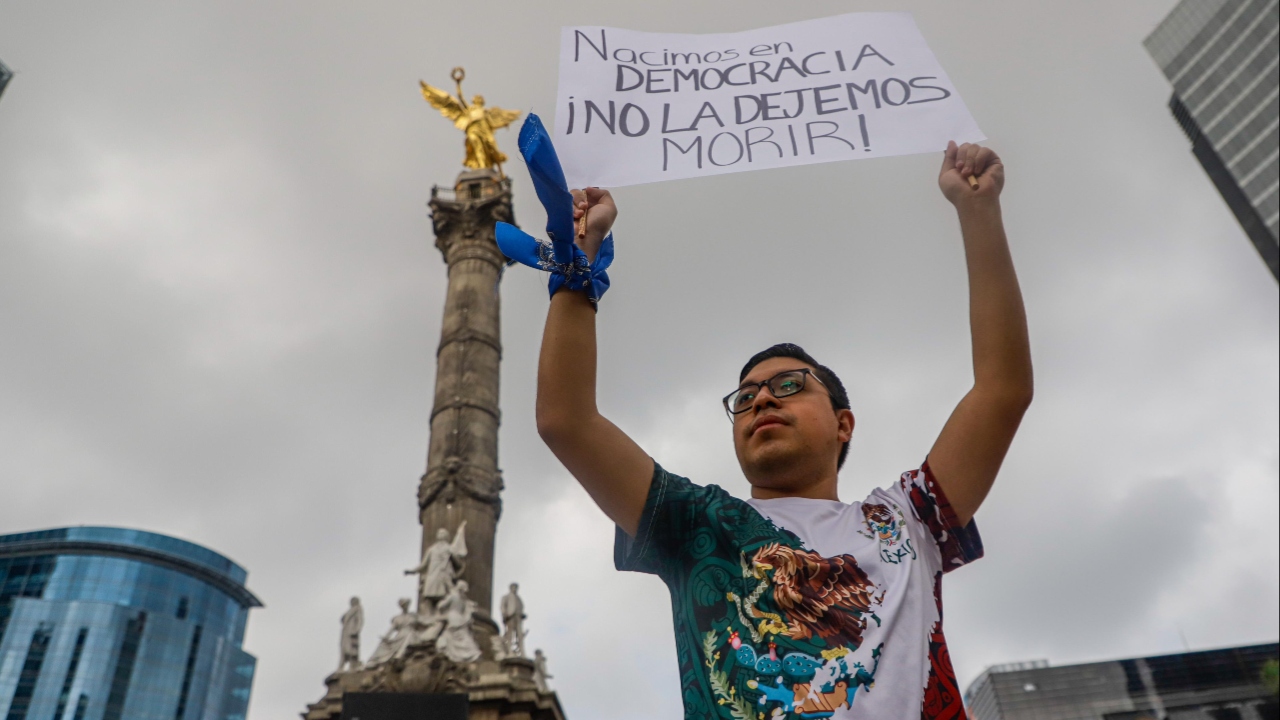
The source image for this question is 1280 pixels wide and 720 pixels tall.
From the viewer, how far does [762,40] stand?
2.99 m

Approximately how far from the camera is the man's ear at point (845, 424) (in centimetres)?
246

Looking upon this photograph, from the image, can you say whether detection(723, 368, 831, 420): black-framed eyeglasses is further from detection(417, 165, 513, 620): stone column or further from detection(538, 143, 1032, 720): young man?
detection(417, 165, 513, 620): stone column

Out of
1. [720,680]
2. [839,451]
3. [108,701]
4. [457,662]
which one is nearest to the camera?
[720,680]

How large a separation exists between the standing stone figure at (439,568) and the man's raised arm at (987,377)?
49.6 feet

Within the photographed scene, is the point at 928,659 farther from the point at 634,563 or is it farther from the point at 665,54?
the point at 665,54

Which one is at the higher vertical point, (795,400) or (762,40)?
(762,40)

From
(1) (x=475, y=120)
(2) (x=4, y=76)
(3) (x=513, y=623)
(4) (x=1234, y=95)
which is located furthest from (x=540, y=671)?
(4) (x=1234, y=95)

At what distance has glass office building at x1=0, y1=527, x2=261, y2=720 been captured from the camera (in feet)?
194

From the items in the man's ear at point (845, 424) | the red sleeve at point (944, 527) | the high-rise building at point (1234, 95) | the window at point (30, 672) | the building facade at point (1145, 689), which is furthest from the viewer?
the building facade at point (1145, 689)

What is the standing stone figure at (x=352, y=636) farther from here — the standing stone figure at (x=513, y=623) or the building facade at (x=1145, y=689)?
the building facade at (x=1145, y=689)

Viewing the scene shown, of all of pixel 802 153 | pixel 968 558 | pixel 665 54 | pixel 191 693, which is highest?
pixel 191 693

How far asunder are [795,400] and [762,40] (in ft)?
4.28

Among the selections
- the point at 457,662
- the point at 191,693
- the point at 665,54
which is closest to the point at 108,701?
the point at 191,693

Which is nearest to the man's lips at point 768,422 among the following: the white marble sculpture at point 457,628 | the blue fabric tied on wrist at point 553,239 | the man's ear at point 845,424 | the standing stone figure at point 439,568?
the man's ear at point 845,424
